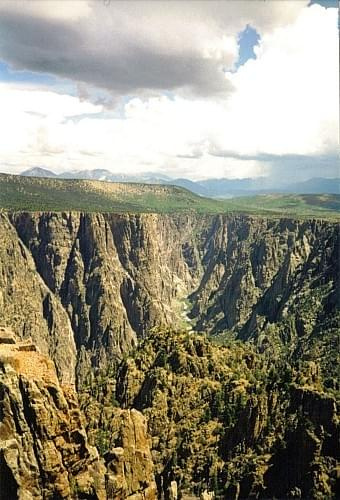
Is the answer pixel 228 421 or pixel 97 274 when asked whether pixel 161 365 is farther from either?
pixel 97 274

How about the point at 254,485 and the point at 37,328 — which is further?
the point at 37,328

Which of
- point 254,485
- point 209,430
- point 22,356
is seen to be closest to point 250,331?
point 209,430

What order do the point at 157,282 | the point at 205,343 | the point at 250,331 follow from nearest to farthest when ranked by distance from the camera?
1. the point at 205,343
2. the point at 250,331
3. the point at 157,282

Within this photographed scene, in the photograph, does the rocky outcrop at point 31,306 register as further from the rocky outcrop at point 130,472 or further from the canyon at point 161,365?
the rocky outcrop at point 130,472

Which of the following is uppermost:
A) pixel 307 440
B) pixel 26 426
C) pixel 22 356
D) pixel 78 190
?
pixel 78 190

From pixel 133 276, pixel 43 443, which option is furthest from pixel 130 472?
pixel 133 276

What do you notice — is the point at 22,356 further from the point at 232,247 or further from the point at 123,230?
the point at 232,247

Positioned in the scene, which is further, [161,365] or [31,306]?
[31,306]

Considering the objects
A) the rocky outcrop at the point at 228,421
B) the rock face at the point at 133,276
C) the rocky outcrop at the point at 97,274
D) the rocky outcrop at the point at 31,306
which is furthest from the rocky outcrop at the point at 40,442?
the rocky outcrop at the point at 97,274

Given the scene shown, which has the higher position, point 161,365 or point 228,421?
point 161,365
